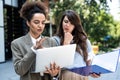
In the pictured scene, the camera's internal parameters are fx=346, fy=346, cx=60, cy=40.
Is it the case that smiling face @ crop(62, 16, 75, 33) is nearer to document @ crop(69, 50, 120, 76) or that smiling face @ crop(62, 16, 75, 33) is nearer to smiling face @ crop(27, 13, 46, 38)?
document @ crop(69, 50, 120, 76)

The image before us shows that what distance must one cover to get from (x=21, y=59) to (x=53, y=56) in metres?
0.20

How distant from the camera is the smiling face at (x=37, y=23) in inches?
86.4

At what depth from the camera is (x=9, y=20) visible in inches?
703

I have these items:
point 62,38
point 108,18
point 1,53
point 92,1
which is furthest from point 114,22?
point 62,38

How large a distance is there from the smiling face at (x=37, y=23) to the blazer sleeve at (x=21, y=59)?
0.45ft

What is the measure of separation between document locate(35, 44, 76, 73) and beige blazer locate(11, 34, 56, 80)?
41 millimetres

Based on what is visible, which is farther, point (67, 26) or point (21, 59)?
point (67, 26)

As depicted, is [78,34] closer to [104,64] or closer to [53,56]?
[104,64]

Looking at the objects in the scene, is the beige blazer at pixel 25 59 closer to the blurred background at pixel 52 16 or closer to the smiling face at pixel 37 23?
the smiling face at pixel 37 23

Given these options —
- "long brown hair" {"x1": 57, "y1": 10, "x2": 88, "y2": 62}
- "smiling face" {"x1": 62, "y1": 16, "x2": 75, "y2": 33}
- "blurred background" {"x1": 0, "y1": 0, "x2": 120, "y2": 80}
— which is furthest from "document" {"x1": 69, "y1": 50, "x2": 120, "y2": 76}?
"blurred background" {"x1": 0, "y1": 0, "x2": 120, "y2": 80}

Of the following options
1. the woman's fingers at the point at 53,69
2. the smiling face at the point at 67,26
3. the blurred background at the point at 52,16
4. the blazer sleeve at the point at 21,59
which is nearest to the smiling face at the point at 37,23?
the blazer sleeve at the point at 21,59

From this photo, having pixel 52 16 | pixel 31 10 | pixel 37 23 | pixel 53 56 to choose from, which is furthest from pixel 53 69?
pixel 52 16

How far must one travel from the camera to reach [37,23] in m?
2.20

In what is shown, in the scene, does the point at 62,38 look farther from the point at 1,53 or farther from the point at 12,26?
the point at 12,26
